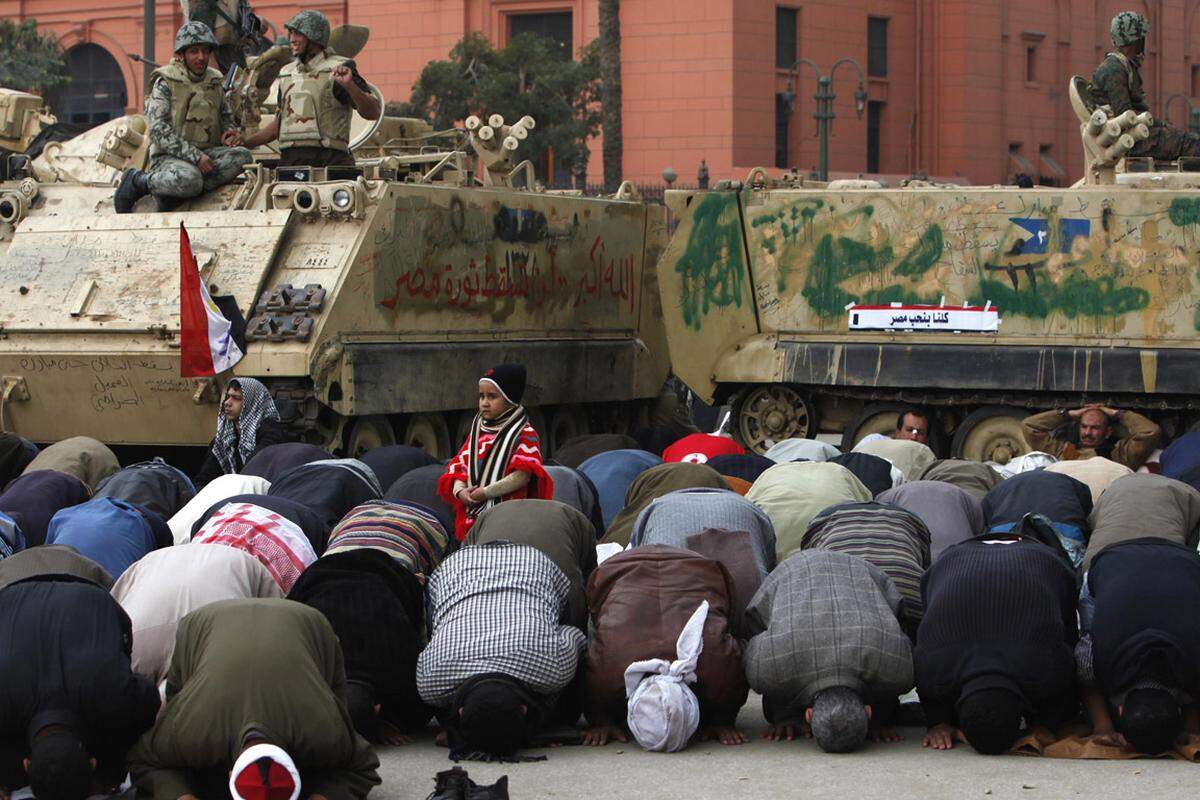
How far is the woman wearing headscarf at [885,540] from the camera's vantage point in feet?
28.2

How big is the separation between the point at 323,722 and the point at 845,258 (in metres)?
10.1

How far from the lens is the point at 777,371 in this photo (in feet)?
54.1

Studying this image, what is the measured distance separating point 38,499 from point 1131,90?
10.4 m

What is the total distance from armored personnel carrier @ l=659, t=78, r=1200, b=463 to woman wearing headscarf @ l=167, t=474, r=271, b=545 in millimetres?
6844

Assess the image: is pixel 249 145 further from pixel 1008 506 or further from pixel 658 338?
pixel 1008 506

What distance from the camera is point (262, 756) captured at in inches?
258

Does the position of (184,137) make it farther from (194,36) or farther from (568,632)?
(568,632)

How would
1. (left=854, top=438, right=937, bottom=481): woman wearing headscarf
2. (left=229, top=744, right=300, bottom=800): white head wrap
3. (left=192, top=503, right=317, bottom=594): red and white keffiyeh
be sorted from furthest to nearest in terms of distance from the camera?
(left=854, top=438, right=937, bottom=481): woman wearing headscarf < (left=192, top=503, right=317, bottom=594): red and white keffiyeh < (left=229, top=744, right=300, bottom=800): white head wrap

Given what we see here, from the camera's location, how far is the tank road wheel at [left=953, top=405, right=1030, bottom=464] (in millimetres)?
15898

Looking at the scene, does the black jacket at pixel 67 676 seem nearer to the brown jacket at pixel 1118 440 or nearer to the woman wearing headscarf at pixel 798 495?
the woman wearing headscarf at pixel 798 495

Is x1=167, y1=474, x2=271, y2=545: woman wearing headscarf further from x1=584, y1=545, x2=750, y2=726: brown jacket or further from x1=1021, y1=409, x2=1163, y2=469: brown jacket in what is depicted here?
x1=1021, y1=409, x2=1163, y2=469: brown jacket

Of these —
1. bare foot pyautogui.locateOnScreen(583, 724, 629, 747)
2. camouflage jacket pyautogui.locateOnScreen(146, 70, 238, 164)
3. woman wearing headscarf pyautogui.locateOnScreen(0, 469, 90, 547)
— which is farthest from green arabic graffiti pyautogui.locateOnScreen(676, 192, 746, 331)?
bare foot pyautogui.locateOnScreen(583, 724, 629, 747)

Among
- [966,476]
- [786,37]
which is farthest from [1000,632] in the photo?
[786,37]

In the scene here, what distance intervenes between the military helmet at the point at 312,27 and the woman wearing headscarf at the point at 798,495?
279 inches
